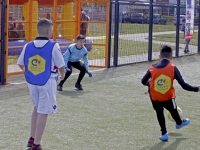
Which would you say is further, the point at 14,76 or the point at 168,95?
the point at 14,76

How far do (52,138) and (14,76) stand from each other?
621 cm

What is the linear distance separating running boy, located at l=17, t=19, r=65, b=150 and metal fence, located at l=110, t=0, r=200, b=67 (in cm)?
903

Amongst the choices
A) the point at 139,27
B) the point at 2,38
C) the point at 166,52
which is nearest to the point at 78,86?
the point at 2,38

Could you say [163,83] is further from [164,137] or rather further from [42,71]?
[42,71]

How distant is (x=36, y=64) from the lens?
5.81m

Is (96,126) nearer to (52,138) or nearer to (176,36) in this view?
(52,138)

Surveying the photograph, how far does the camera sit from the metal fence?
15.1m

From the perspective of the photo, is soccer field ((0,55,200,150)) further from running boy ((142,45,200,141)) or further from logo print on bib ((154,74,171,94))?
logo print on bib ((154,74,171,94))

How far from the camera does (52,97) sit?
580 centimetres

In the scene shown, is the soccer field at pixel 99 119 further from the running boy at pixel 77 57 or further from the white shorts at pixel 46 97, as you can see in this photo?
the white shorts at pixel 46 97

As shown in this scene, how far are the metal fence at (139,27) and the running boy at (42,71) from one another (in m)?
9.03

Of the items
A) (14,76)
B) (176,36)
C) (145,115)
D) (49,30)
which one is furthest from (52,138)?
(176,36)

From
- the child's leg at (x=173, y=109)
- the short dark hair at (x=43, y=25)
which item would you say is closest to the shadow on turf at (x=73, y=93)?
the child's leg at (x=173, y=109)

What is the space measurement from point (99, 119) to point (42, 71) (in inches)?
95.5
